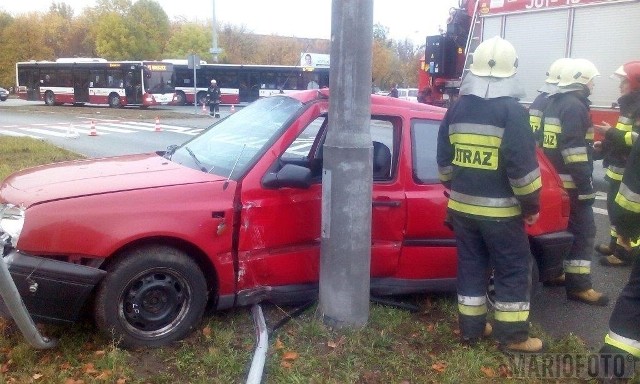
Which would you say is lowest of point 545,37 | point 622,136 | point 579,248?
point 579,248

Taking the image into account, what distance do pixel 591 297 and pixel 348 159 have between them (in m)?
2.59

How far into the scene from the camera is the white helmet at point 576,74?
213 inches

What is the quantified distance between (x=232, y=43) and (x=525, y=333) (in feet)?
226

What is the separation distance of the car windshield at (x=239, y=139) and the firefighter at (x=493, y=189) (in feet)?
3.85

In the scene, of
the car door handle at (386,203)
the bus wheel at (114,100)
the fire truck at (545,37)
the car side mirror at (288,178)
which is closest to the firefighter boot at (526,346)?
the car door handle at (386,203)

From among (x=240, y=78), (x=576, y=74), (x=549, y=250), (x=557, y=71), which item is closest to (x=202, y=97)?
(x=240, y=78)

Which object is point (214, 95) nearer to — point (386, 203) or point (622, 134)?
point (622, 134)

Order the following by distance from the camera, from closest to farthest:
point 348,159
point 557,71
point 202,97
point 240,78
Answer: point 348,159, point 557,71, point 240,78, point 202,97

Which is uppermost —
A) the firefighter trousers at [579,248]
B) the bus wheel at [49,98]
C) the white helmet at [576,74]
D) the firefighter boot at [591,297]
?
the white helmet at [576,74]

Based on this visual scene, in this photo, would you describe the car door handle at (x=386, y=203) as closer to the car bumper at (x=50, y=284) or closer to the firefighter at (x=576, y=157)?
the firefighter at (x=576, y=157)

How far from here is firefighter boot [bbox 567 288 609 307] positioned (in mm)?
5312

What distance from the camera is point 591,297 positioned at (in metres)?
5.32

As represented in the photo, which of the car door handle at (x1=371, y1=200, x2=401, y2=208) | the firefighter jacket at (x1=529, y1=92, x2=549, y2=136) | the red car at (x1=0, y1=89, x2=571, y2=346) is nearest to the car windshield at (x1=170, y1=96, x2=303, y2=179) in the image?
the red car at (x1=0, y1=89, x2=571, y2=346)

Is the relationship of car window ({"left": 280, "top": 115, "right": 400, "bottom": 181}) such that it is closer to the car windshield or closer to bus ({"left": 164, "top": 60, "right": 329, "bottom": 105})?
the car windshield
